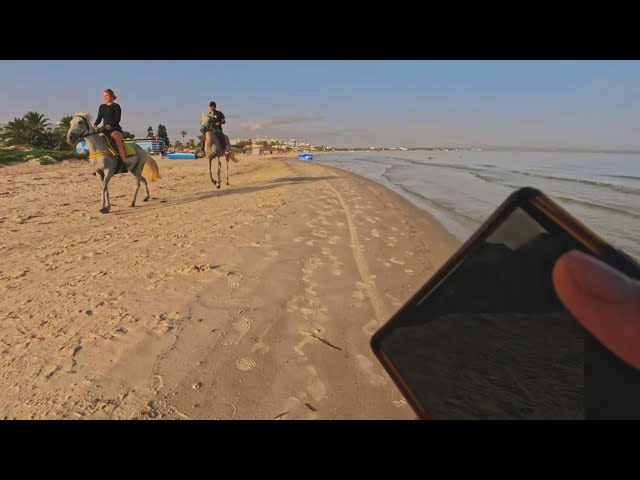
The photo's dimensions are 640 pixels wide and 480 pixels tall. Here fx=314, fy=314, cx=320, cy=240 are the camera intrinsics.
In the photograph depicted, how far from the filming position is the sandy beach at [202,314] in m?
2.29

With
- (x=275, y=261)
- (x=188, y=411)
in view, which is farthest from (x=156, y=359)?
(x=275, y=261)

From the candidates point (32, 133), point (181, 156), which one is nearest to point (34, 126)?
point (32, 133)

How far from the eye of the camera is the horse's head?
7949mm

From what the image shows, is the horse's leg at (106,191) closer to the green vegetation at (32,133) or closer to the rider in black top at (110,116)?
the rider in black top at (110,116)

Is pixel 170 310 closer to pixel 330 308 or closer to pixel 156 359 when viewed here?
pixel 156 359

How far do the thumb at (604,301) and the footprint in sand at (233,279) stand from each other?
358 cm

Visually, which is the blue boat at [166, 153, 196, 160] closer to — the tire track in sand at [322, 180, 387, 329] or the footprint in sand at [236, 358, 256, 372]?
the tire track in sand at [322, 180, 387, 329]

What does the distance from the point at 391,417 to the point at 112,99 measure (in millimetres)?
10207

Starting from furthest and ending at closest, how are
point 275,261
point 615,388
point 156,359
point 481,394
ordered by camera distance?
point 275,261
point 156,359
point 481,394
point 615,388

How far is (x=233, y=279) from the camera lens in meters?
4.19

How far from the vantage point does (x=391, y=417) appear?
2201 millimetres

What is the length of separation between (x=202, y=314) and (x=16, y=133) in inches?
2012

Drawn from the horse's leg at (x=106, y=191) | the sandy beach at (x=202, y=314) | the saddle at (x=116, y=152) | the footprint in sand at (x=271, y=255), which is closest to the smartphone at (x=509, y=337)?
the sandy beach at (x=202, y=314)

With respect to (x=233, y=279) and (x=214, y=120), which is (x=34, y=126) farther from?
(x=233, y=279)
